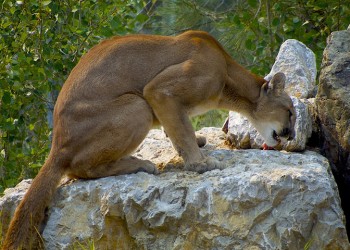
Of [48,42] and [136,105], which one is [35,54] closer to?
[48,42]

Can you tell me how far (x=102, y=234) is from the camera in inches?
295

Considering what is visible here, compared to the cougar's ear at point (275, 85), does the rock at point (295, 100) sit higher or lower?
lower

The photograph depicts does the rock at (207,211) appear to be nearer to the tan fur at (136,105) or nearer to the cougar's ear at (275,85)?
the tan fur at (136,105)

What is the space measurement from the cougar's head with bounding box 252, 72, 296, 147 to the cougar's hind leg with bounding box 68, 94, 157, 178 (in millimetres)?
1565

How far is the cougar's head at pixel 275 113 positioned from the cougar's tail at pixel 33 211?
2.47 metres

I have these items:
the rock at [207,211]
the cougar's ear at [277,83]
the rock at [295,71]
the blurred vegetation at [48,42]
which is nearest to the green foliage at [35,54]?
the blurred vegetation at [48,42]

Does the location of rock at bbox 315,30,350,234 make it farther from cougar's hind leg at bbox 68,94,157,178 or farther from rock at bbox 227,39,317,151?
cougar's hind leg at bbox 68,94,157,178

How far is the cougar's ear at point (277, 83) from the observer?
902 cm

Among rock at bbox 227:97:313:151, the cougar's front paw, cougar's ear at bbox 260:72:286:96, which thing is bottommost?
rock at bbox 227:97:313:151

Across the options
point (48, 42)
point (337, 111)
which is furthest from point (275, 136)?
point (48, 42)

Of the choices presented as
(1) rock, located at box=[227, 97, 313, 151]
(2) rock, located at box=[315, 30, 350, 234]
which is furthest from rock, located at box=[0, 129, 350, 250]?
(1) rock, located at box=[227, 97, 313, 151]

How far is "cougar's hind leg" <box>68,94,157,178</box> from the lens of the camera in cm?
788

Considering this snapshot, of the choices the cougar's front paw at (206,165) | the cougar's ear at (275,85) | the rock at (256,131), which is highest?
the cougar's ear at (275,85)

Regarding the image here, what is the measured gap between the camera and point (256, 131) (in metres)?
9.14
